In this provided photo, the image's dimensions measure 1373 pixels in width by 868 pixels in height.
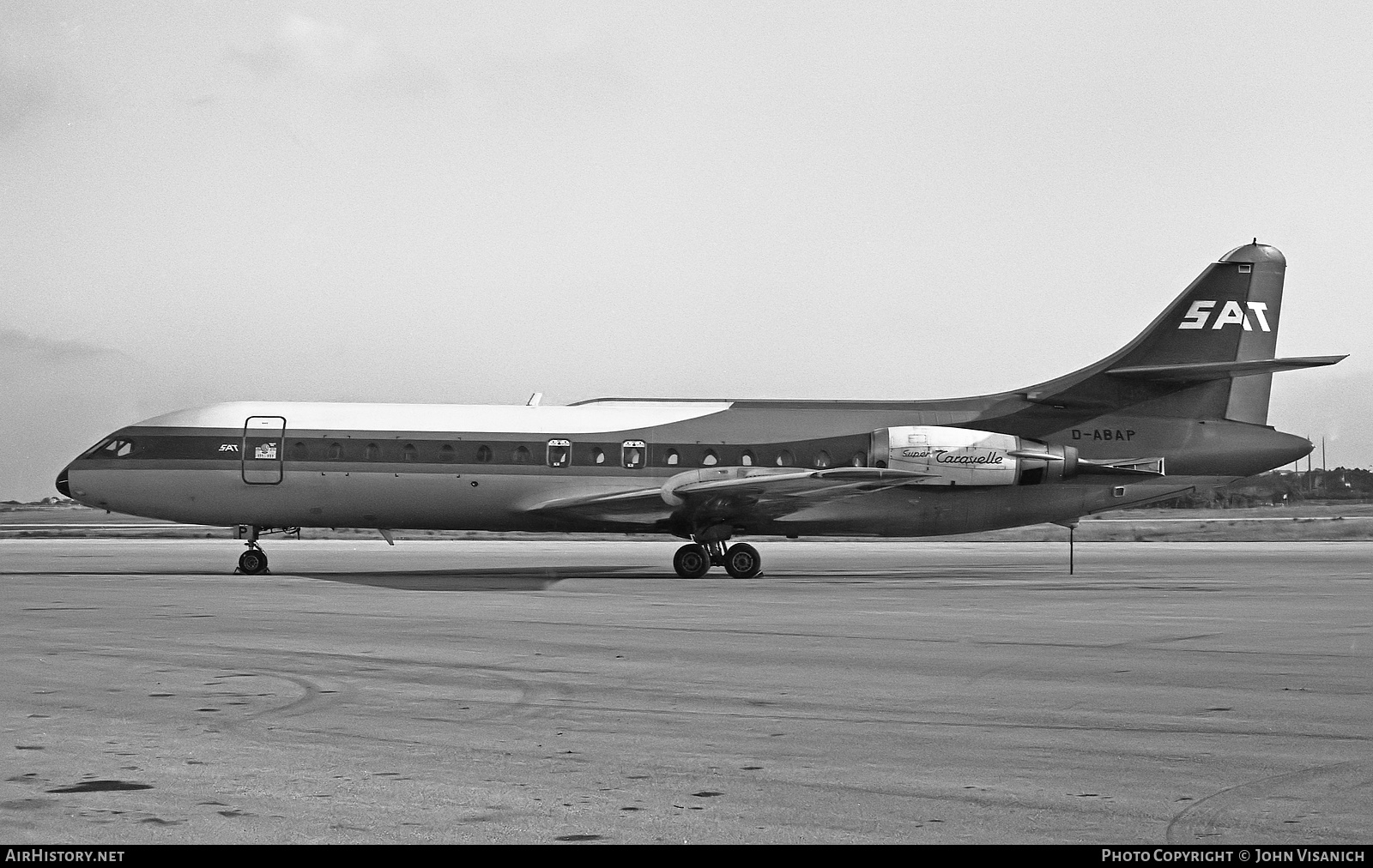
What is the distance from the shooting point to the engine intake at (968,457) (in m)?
28.7

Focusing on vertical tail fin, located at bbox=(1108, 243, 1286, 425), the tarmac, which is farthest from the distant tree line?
the tarmac

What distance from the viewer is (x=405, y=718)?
941 centimetres

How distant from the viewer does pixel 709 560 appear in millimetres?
28516

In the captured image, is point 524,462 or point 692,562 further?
point 524,462

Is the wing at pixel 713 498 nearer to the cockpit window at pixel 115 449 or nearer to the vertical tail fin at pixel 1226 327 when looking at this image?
the vertical tail fin at pixel 1226 327

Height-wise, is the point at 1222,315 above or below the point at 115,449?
above

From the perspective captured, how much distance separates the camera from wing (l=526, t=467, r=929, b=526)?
2772 cm

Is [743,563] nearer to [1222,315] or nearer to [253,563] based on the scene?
[253,563]

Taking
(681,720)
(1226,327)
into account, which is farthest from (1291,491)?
(681,720)

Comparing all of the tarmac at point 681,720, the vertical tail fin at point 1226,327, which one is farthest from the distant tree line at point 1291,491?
the tarmac at point 681,720

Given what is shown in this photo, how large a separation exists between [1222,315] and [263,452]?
22.0 m

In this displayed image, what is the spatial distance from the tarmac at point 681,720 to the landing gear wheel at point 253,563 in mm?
7183

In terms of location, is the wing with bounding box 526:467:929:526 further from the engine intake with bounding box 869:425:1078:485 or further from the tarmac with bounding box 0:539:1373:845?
the tarmac with bounding box 0:539:1373:845

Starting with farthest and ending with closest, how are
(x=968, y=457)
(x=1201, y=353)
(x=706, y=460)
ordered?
(x=1201, y=353)
(x=706, y=460)
(x=968, y=457)
